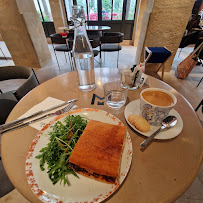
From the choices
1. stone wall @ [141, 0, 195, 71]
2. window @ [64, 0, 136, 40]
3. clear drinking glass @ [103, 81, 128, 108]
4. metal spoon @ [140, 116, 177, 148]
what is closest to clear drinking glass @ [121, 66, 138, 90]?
clear drinking glass @ [103, 81, 128, 108]

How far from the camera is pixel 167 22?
6.68 feet

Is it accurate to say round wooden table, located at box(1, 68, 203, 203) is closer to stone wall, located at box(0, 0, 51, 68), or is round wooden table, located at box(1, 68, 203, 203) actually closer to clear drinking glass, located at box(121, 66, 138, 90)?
clear drinking glass, located at box(121, 66, 138, 90)

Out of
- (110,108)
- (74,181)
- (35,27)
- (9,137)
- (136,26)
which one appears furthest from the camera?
(136,26)

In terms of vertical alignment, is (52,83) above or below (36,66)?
above

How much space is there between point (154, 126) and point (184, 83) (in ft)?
7.68

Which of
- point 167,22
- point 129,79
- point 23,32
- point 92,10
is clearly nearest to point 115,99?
point 129,79

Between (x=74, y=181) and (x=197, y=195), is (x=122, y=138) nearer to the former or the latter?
(x=74, y=181)

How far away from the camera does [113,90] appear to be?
75 cm

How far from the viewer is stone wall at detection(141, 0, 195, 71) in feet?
6.17

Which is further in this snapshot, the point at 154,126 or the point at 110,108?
the point at 110,108

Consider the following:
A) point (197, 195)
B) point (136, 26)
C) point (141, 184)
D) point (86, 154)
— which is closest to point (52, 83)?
point (86, 154)

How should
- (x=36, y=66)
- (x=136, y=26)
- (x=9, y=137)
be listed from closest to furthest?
1. (x=9, y=137)
2. (x=36, y=66)
3. (x=136, y=26)

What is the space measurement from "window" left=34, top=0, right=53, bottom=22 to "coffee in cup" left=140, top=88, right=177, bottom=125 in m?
6.31

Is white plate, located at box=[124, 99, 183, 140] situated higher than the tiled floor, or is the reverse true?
white plate, located at box=[124, 99, 183, 140]
